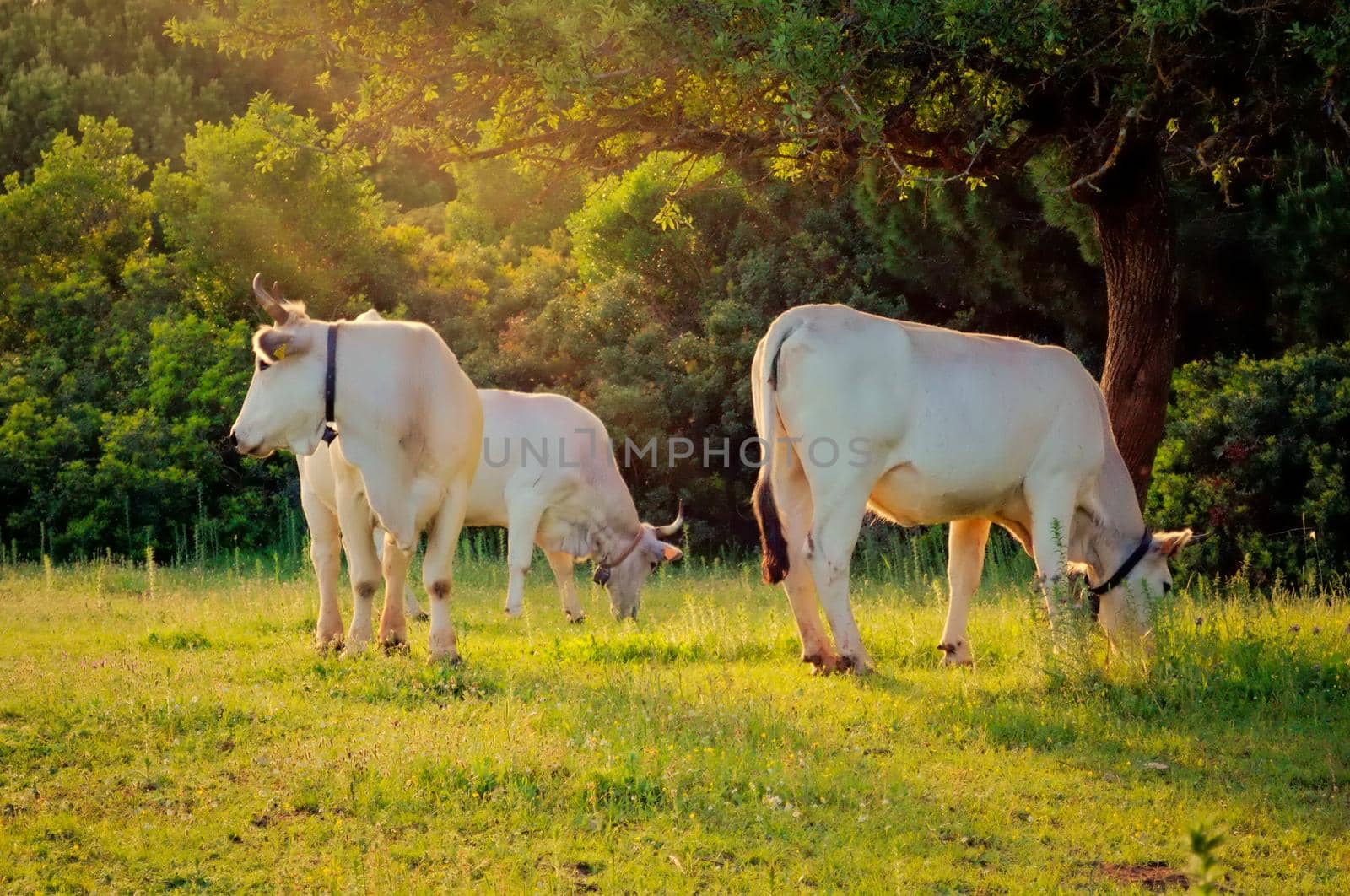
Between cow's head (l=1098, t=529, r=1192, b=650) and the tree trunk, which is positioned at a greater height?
the tree trunk

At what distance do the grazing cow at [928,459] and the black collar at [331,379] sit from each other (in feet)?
8.31

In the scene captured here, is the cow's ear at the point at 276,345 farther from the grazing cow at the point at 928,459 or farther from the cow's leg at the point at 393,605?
the grazing cow at the point at 928,459

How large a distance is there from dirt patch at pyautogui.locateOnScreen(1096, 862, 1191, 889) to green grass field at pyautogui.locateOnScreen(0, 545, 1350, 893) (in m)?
0.01

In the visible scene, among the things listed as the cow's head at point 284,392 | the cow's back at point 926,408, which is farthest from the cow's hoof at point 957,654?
the cow's head at point 284,392

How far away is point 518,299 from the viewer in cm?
2267

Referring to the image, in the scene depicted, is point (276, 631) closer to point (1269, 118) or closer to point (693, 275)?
point (1269, 118)

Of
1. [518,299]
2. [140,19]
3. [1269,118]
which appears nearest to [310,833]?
[1269,118]

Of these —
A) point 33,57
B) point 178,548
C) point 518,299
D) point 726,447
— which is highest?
point 33,57

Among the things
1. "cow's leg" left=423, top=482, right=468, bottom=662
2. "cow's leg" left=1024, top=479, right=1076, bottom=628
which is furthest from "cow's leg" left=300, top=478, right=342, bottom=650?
"cow's leg" left=1024, top=479, right=1076, bottom=628

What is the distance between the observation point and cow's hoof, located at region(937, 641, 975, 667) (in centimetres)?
902

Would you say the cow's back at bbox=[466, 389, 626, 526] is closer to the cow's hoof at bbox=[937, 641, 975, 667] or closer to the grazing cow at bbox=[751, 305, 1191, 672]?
the grazing cow at bbox=[751, 305, 1191, 672]

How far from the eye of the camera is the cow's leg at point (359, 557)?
8852 millimetres

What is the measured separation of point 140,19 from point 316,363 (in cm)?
3354

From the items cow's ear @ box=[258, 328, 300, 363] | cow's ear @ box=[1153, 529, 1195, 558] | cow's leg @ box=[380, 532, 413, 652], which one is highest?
cow's ear @ box=[258, 328, 300, 363]
